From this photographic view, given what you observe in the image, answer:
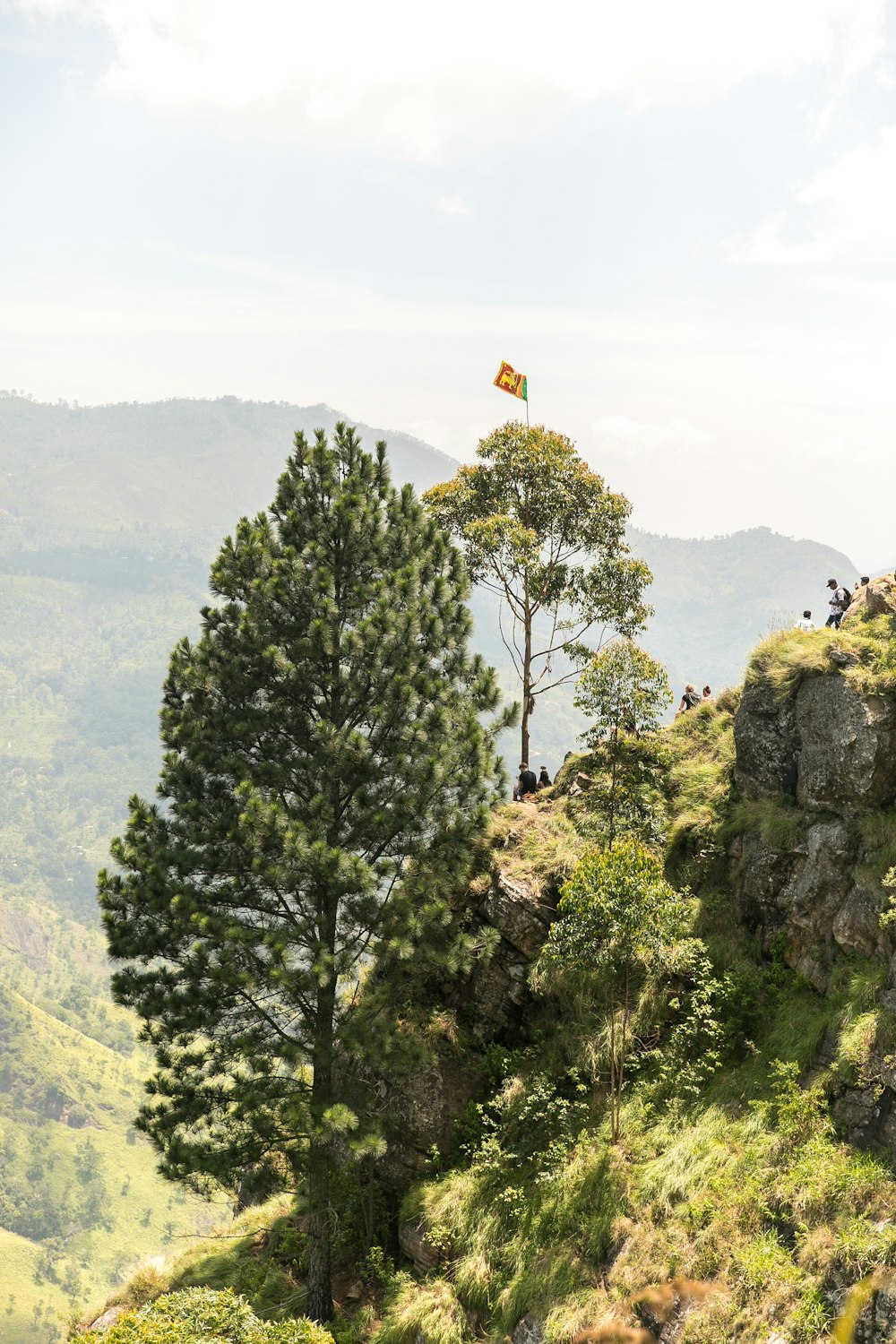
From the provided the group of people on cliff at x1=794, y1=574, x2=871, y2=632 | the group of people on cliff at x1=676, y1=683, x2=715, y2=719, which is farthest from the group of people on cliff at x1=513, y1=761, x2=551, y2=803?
the group of people on cliff at x1=794, y1=574, x2=871, y2=632

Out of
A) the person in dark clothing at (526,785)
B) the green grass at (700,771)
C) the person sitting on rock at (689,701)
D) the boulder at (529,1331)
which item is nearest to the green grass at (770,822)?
the green grass at (700,771)

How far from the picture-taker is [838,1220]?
42.6ft

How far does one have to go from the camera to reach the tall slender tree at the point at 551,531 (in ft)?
87.0

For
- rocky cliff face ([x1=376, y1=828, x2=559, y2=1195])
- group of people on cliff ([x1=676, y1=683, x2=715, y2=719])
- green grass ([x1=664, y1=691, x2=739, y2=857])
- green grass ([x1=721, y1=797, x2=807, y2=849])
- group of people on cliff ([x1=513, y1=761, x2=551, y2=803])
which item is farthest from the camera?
group of people on cliff ([x1=513, y1=761, x2=551, y2=803])

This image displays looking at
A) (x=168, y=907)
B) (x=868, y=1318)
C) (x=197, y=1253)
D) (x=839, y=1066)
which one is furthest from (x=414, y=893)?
(x=197, y=1253)

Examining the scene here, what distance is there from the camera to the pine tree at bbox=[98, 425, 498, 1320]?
16875 mm

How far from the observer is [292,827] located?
649 inches

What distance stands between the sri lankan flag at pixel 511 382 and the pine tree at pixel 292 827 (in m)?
11.1

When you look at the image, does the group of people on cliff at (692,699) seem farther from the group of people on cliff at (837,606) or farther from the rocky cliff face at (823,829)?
the rocky cliff face at (823,829)

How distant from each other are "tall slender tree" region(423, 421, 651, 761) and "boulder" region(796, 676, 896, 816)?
8.01 m

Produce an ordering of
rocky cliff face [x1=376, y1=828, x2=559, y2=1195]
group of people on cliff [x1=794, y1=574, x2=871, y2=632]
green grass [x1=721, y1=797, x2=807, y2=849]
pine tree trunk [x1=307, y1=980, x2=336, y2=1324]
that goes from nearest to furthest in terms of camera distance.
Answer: pine tree trunk [x1=307, y1=980, x2=336, y2=1324], green grass [x1=721, y1=797, x2=807, y2=849], rocky cliff face [x1=376, y1=828, x2=559, y2=1195], group of people on cliff [x1=794, y1=574, x2=871, y2=632]

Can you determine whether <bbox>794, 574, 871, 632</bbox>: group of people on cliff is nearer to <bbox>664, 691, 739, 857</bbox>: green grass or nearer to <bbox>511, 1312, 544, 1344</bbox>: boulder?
<bbox>664, 691, 739, 857</bbox>: green grass

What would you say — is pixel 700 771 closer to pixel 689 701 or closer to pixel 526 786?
pixel 689 701

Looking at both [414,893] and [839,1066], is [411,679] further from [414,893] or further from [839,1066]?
[839,1066]
